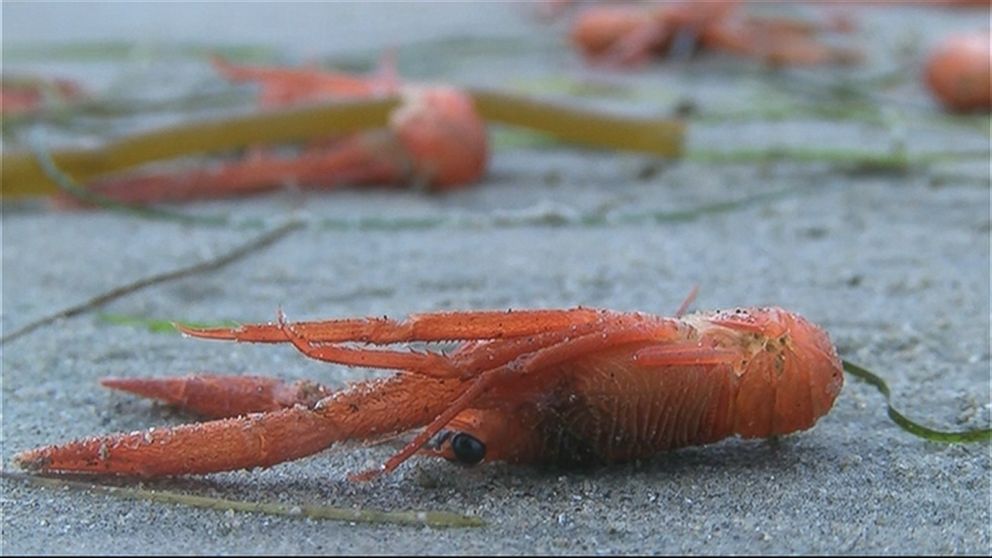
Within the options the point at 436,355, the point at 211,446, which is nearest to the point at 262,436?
the point at 211,446

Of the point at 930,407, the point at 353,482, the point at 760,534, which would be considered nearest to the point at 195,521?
the point at 353,482

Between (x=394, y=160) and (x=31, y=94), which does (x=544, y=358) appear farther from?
(x=31, y=94)

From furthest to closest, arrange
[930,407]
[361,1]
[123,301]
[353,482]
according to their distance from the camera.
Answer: [361,1]
[123,301]
[930,407]
[353,482]

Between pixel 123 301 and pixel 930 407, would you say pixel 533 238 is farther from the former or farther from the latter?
pixel 930 407

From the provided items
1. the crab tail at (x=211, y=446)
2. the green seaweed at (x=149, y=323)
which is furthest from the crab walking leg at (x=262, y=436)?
the green seaweed at (x=149, y=323)

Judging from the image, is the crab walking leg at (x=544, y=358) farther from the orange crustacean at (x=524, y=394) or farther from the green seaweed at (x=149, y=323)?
the green seaweed at (x=149, y=323)

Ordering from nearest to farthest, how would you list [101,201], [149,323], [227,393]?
[227,393] → [149,323] → [101,201]
